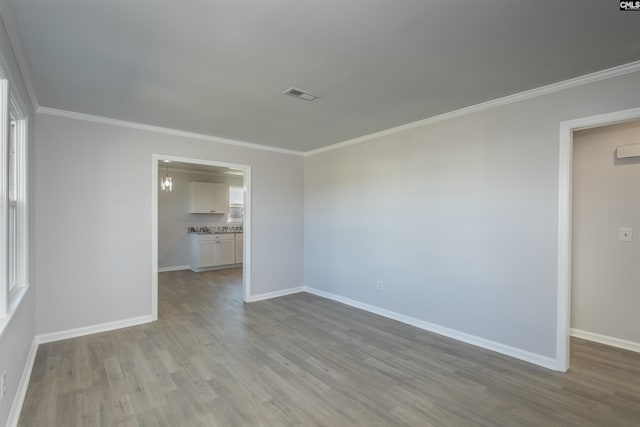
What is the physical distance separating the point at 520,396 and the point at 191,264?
23.5ft

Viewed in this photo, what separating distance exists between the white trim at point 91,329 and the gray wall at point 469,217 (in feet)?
9.41

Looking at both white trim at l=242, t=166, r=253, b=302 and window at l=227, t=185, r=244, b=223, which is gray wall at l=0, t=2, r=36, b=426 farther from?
window at l=227, t=185, r=244, b=223

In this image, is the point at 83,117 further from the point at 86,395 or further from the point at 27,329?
the point at 86,395

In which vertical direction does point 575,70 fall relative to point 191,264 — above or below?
above

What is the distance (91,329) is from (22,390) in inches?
51.8

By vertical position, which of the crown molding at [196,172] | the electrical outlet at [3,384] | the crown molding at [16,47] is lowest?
the electrical outlet at [3,384]

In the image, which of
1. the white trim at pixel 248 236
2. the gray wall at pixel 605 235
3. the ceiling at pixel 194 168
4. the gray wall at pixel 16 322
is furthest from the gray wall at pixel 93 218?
the gray wall at pixel 605 235

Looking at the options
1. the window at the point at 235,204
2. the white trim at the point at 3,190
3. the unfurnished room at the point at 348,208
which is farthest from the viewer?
the window at the point at 235,204

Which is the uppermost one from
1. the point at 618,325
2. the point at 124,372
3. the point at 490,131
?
the point at 490,131

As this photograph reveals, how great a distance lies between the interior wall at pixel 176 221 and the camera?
7.36 metres

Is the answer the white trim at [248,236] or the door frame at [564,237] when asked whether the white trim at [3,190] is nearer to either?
the white trim at [248,236]

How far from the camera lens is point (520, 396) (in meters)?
2.34

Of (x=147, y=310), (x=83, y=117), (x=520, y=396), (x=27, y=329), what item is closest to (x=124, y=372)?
(x=27, y=329)

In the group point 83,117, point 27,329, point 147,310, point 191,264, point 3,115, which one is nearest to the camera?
point 3,115
